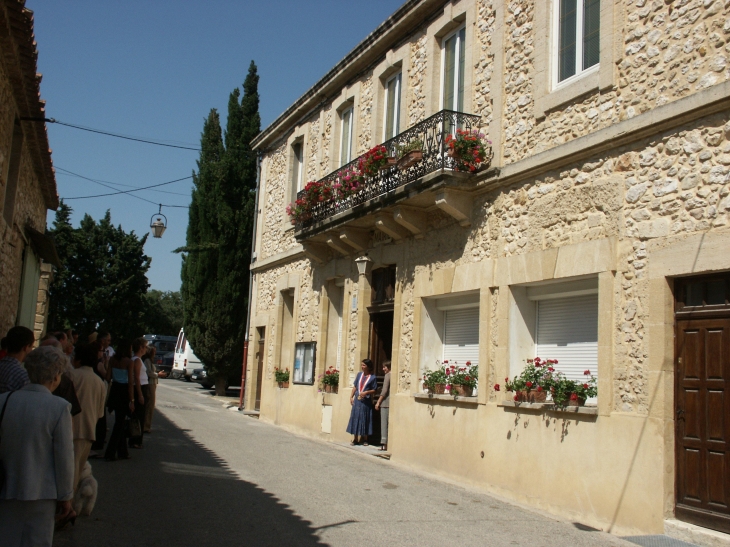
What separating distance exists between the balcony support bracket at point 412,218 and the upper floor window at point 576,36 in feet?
10.7

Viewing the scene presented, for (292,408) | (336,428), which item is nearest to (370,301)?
(336,428)

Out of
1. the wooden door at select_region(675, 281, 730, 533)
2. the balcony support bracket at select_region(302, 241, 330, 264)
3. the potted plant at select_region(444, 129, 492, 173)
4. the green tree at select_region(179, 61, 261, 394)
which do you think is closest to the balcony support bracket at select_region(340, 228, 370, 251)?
the balcony support bracket at select_region(302, 241, 330, 264)

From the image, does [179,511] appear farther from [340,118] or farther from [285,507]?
[340,118]

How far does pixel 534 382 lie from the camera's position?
925 centimetres

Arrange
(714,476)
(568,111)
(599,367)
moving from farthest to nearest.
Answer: (568,111), (599,367), (714,476)

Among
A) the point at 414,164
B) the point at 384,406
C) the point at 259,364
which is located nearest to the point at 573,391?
the point at 414,164

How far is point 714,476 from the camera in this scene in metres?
7.01

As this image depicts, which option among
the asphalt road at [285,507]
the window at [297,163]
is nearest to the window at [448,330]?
the asphalt road at [285,507]

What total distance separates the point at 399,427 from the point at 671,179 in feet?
20.2

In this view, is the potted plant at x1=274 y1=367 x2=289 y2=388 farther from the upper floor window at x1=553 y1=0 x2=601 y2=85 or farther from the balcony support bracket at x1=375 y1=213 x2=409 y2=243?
the upper floor window at x1=553 y1=0 x2=601 y2=85

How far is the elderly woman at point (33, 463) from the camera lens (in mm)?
4004

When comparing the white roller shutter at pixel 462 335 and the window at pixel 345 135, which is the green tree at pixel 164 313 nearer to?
the window at pixel 345 135

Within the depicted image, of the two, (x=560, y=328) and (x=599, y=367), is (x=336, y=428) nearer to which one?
(x=560, y=328)

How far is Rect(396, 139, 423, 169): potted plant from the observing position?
38.1ft
